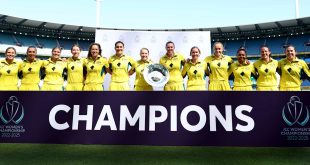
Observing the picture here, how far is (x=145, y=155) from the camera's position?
383 cm

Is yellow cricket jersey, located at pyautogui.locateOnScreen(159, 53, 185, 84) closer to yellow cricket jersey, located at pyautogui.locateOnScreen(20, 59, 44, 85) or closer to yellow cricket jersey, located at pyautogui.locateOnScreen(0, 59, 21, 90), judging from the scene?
yellow cricket jersey, located at pyautogui.locateOnScreen(20, 59, 44, 85)

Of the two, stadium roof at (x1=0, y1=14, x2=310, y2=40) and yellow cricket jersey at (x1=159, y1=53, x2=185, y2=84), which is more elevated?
stadium roof at (x1=0, y1=14, x2=310, y2=40)

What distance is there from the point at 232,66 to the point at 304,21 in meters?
29.7

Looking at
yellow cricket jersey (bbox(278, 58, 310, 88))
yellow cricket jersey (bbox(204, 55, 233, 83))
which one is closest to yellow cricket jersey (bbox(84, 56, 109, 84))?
yellow cricket jersey (bbox(204, 55, 233, 83))

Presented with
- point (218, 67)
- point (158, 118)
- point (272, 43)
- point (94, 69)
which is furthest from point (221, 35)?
point (158, 118)

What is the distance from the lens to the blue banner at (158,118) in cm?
401

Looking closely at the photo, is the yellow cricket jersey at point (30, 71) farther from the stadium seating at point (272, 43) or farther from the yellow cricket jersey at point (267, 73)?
the stadium seating at point (272, 43)

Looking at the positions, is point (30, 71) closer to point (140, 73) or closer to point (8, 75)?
point (8, 75)

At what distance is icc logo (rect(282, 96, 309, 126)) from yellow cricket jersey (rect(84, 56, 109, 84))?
14.3ft

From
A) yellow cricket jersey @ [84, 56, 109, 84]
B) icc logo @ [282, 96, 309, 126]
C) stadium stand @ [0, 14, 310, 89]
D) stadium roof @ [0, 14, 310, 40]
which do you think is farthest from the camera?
stadium stand @ [0, 14, 310, 89]

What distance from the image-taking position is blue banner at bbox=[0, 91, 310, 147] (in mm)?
4008

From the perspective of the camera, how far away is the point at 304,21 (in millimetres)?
31797

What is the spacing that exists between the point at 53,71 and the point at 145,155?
4191 mm

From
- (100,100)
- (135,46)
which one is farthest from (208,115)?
(135,46)
